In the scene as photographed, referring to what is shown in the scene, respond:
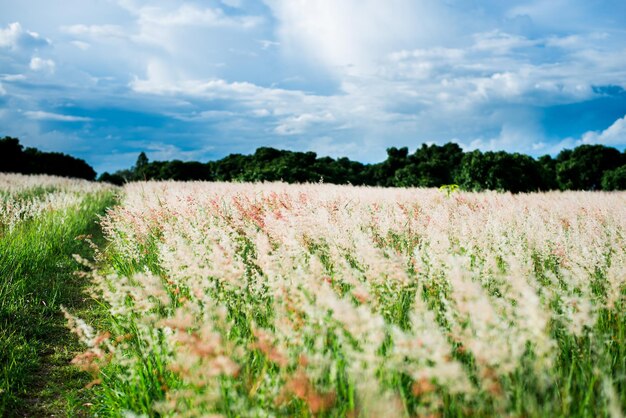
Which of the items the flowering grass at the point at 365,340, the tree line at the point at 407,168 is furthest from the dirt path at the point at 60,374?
the tree line at the point at 407,168

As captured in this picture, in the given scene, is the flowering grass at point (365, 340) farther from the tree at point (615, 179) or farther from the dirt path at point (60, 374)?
the tree at point (615, 179)

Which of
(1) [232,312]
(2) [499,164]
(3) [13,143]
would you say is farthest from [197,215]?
(3) [13,143]

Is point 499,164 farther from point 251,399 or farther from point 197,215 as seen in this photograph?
point 251,399

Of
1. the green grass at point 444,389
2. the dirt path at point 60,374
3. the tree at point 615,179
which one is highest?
the tree at point 615,179

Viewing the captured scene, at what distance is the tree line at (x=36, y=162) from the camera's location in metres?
35.2

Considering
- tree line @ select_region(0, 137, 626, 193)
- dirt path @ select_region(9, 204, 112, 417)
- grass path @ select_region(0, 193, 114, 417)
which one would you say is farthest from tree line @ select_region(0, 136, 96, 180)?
dirt path @ select_region(9, 204, 112, 417)

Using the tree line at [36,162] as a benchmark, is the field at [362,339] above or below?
below

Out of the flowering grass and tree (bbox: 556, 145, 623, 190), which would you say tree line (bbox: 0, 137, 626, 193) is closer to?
tree (bbox: 556, 145, 623, 190)

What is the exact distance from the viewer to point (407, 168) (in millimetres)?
29578

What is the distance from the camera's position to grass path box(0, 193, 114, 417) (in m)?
3.65

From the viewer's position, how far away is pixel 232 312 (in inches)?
145

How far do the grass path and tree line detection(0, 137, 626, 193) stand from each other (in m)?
14.7

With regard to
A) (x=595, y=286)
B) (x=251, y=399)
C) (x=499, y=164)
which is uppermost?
(x=499, y=164)

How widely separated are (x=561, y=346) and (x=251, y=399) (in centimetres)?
216
